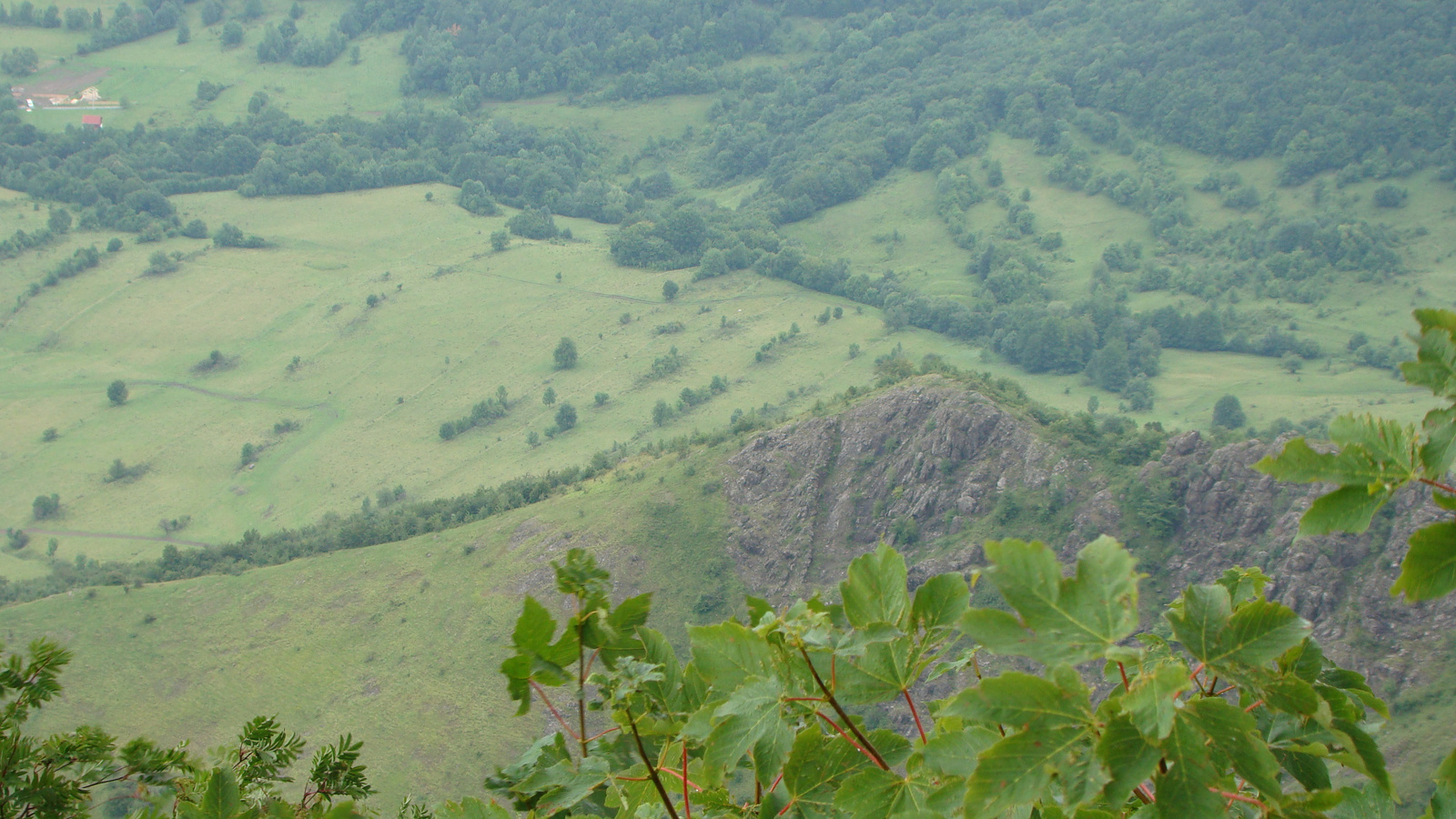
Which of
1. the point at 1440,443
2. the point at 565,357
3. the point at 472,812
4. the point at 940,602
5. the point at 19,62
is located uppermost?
the point at 1440,443

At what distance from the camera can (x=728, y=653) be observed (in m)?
2.32

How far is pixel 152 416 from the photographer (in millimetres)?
65500

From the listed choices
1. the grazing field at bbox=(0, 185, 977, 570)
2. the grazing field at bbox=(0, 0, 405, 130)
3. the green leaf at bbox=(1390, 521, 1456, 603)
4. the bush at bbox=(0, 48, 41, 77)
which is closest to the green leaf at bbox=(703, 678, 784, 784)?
the green leaf at bbox=(1390, 521, 1456, 603)

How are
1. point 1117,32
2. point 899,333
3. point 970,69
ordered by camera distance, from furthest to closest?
1. point 970,69
2. point 1117,32
3. point 899,333

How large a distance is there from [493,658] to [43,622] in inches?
651

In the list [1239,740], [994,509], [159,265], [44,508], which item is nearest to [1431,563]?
[1239,740]

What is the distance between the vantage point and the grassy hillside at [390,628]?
27.0m

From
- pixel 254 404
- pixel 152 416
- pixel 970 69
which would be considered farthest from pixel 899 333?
pixel 970 69

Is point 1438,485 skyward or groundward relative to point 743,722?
skyward

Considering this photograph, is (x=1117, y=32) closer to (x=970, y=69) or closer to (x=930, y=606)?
(x=970, y=69)

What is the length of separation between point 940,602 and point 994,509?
27975 mm

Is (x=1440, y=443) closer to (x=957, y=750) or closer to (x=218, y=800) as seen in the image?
(x=957, y=750)

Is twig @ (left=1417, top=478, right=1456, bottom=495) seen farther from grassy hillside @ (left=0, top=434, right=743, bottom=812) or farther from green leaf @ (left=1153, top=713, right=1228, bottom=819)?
grassy hillside @ (left=0, top=434, right=743, bottom=812)

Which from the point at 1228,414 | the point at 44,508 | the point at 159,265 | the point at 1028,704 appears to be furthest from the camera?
the point at 159,265
